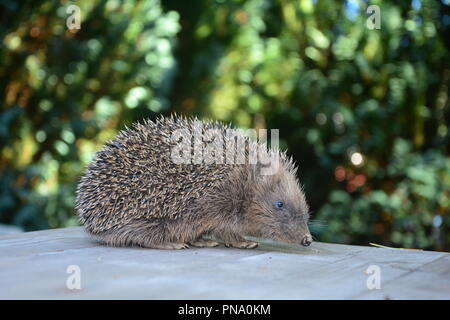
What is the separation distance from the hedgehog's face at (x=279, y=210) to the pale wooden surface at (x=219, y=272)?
0.52 feet

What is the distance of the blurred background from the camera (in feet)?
25.0

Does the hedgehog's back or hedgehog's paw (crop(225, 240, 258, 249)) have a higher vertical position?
the hedgehog's back

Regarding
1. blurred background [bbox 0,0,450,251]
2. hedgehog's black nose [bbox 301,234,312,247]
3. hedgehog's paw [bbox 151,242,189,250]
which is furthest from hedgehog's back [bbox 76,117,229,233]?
blurred background [bbox 0,0,450,251]

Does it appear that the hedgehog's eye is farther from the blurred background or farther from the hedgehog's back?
the blurred background

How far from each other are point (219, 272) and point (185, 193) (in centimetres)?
133

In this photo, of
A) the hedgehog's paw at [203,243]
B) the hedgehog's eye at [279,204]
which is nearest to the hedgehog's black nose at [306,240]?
the hedgehog's eye at [279,204]

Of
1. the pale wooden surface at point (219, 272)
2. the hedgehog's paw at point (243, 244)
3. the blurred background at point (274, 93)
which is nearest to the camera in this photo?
the pale wooden surface at point (219, 272)

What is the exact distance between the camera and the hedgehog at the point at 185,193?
4.65m

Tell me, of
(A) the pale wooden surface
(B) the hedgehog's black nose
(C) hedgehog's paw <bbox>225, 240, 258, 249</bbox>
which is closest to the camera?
(A) the pale wooden surface

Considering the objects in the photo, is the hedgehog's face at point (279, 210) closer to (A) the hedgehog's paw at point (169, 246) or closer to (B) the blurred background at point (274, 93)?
(A) the hedgehog's paw at point (169, 246)

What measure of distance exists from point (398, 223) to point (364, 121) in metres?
1.50

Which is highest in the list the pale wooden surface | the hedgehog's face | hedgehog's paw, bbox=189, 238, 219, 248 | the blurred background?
the blurred background

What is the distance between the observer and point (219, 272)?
3.43 m

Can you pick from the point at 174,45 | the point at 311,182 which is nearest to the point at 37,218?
the point at 174,45
